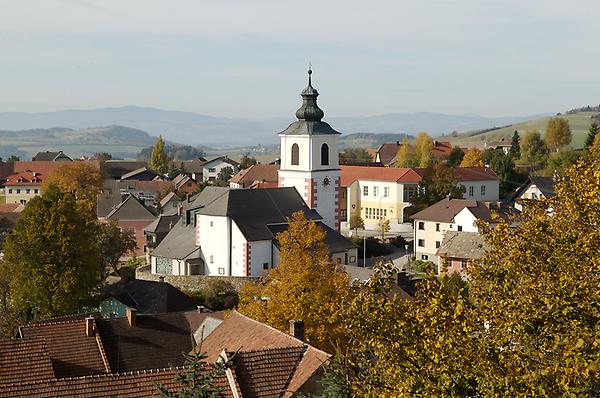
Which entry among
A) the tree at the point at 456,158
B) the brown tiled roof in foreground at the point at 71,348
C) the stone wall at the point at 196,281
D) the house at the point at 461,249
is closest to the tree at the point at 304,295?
the brown tiled roof in foreground at the point at 71,348

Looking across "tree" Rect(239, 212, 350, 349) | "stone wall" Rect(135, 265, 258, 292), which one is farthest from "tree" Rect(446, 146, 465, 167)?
"tree" Rect(239, 212, 350, 349)

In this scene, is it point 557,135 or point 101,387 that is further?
point 557,135

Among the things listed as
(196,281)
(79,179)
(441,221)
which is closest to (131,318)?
(196,281)

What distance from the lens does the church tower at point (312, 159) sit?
54.1m

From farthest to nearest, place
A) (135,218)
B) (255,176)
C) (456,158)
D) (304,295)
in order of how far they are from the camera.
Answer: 1. (456,158)
2. (255,176)
3. (135,218)
4. (304,295)

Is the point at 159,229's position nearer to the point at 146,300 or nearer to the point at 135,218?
the point at 135,218

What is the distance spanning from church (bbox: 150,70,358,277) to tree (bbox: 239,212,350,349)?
11.6m

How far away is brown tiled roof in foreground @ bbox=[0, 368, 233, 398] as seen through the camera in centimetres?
1712

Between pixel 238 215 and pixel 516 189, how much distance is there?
38.6 meters

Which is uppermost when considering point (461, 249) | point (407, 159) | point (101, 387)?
point (407, 159)

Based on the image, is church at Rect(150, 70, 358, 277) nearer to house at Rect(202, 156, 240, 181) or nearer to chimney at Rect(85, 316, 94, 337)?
chimney at Rect(85, 316, 94, 337)

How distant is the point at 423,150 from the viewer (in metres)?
105

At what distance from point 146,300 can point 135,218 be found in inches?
1248

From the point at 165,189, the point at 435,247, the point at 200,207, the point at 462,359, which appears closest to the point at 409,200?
the point at 435,247
